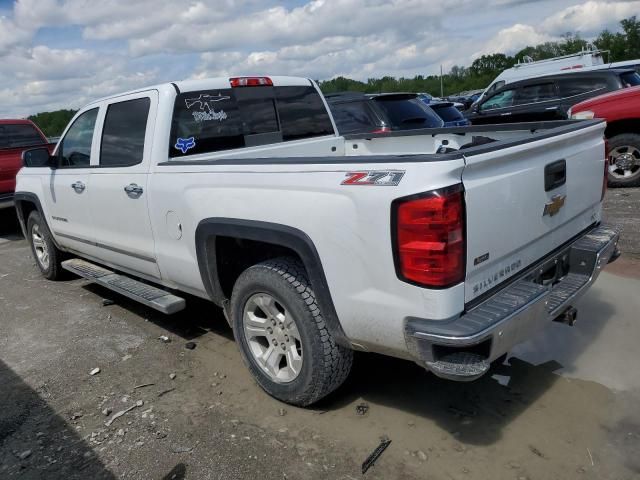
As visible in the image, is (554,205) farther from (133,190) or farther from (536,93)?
(536,93)

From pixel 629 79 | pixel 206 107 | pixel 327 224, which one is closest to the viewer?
pixel 327 224

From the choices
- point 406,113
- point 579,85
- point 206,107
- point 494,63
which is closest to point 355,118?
point 406,113

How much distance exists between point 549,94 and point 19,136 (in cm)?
992

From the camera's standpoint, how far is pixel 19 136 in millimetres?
10195

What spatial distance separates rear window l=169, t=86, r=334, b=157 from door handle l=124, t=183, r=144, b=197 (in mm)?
364

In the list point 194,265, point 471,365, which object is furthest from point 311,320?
point 194,265

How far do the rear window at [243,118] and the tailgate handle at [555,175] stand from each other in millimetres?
2212

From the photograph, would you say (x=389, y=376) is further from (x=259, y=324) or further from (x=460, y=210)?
(x=460, y=210)

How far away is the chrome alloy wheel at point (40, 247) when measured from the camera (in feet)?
20.4

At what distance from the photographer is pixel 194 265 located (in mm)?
3723

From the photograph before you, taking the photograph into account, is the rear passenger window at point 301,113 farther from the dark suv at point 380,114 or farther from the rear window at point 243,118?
the dark suv at point 380,114

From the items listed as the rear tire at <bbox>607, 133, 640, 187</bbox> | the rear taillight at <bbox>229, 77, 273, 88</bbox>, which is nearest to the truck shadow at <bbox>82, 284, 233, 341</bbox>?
the rear taillight at <bbox>229, 77, 273, 88</bbox>

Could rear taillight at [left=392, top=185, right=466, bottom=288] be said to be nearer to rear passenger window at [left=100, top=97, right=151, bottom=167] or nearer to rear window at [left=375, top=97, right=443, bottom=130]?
rear passenger window at [left=100, top=97, right=151, bottom=167]

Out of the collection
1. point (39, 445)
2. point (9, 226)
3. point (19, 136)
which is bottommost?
point (9, 226)
